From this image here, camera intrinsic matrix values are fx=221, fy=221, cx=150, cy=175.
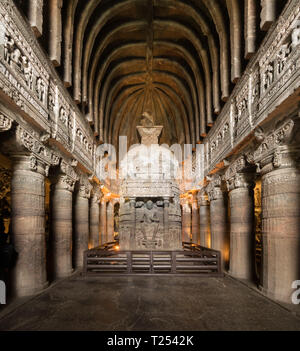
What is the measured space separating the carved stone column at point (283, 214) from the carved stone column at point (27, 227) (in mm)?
5576

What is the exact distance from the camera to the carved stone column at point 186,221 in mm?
17802

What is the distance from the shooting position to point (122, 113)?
1800 centimetres

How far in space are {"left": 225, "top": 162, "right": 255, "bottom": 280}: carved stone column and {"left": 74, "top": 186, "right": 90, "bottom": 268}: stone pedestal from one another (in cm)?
595

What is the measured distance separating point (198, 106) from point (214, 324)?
12.0m

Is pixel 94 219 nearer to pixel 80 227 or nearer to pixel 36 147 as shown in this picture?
pixel 80 227

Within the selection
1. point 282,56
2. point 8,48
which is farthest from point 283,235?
point 8,48

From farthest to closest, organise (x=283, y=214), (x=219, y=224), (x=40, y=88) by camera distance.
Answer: (x=219, y=224) < (x=40, y=88) < (x=283, y=214)

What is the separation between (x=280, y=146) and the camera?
4.99 meters

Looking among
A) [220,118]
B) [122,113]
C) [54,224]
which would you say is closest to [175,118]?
[122,113]

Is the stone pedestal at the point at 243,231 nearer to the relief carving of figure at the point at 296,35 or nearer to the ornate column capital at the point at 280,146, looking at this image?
the ornate column capital at the point at 280,146

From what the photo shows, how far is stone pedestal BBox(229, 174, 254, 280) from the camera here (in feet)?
23.8

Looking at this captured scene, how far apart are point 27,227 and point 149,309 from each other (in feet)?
11.1

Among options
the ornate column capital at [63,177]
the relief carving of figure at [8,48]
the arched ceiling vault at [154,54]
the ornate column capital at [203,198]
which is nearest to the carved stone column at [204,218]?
the ornate column capital at [203,198]
